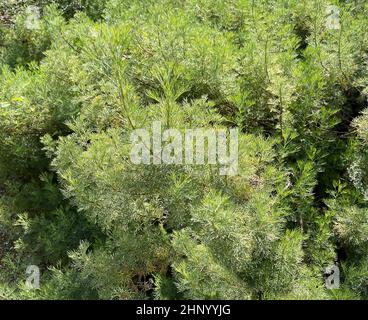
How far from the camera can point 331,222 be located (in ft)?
8.64

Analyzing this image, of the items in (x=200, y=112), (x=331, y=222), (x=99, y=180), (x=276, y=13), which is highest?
(x=276, y=13)

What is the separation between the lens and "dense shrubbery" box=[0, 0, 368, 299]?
84.3 inches

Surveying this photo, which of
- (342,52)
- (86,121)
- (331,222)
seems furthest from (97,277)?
(342,52)

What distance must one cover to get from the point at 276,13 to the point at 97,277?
201 centimetres

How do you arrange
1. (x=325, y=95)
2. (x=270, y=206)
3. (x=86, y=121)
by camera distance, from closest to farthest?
(x=270, y=206) → (x=86, y=121) → (x=325, y=95)

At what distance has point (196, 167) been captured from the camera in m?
2.22

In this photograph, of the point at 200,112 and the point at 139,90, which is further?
the point at 139,90

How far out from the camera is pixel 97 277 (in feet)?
8.19

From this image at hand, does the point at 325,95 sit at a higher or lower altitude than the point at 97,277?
higher

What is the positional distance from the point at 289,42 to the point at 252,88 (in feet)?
1.23

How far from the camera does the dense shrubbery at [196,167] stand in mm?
2141
